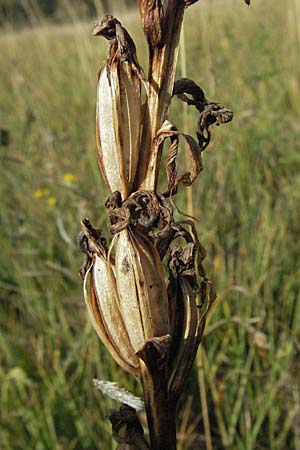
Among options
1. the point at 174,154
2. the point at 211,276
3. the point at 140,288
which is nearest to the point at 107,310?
the point at 140,288

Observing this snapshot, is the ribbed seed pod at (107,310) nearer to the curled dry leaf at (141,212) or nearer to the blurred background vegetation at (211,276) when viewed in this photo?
the curled dry leaf at (141,212)

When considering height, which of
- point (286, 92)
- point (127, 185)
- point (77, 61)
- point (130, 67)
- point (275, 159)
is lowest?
point (127, 185)

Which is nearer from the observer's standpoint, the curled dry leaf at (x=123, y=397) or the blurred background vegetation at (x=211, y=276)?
the curled dry leaf at (x=123, y=397)

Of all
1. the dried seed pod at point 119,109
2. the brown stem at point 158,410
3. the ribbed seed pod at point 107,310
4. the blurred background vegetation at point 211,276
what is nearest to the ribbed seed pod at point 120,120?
the dried seed pod at point 119,109

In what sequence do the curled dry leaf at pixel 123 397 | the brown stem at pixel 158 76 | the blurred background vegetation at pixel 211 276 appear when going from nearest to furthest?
1. the brown stem at pixel 158 76
2. the curled dry leaf at pixel 123 397
3. the blurred background vegetation at pixel 211 276

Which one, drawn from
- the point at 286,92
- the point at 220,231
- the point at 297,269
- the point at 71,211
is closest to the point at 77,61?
the point at 286,92

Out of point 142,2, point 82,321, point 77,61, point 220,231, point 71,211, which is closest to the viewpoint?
point 142,2

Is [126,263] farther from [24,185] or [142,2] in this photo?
[24,185]

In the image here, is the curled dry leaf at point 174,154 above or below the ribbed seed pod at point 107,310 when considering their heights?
above
